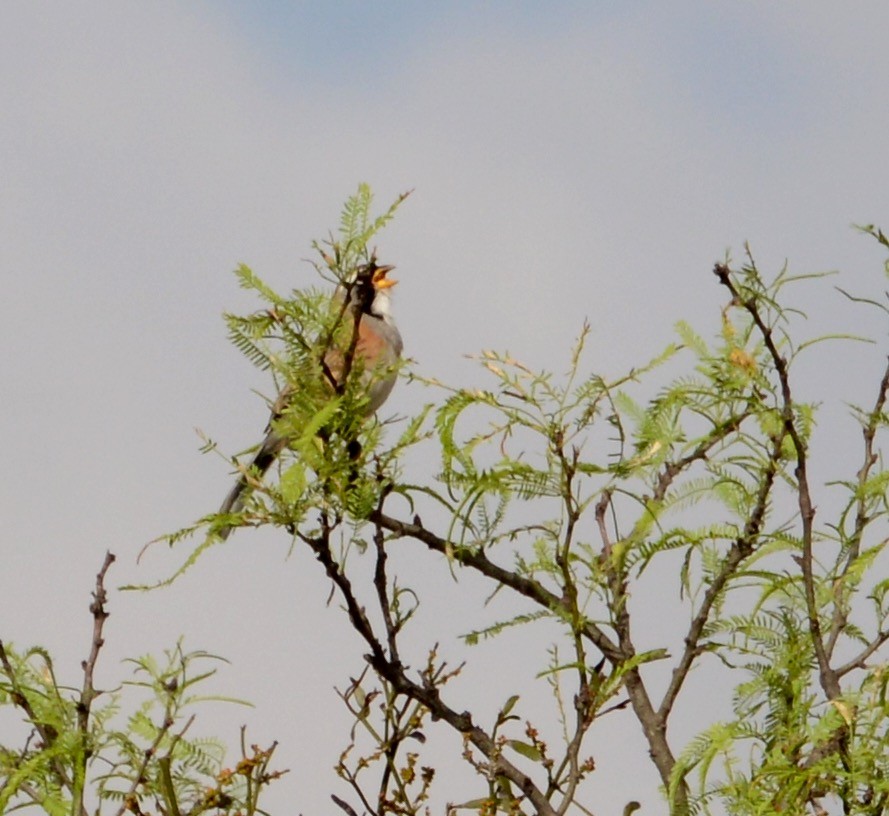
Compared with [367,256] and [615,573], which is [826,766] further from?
[367,256]

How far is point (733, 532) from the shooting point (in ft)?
10.3

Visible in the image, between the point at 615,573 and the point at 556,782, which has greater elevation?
the point at 615,573

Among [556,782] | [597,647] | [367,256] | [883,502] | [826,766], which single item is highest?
[367,256]

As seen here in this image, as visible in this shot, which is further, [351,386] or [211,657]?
[211,657]

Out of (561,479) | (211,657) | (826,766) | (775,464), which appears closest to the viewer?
(826,766)

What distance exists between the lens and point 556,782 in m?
3.18

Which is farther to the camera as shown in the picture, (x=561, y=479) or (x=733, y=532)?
(x=733, y=532)

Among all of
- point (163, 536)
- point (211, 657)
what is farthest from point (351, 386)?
point (211, 657)

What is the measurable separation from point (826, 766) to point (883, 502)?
0.72 metres

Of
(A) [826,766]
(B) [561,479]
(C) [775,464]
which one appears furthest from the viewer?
(C) [775,464]

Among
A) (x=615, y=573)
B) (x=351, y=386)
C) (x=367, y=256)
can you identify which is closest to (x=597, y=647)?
(x=615, y=573)

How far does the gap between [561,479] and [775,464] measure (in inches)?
20.0

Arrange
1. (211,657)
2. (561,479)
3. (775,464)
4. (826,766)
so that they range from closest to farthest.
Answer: (826,766)
(561,479)
(775,464)
(211,657)

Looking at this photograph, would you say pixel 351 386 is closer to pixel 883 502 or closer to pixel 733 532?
pixel 733 532
